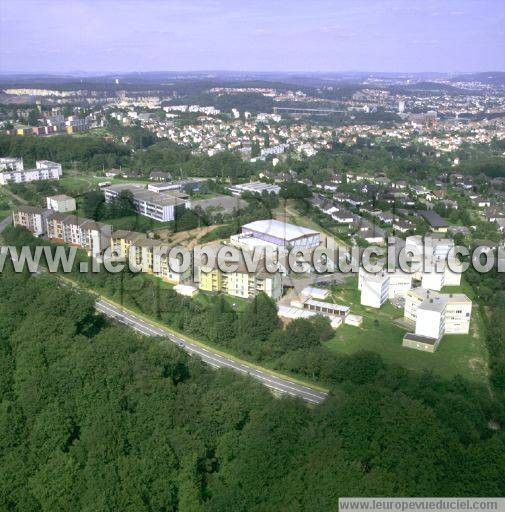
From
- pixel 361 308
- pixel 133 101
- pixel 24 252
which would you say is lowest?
pixel 361 308

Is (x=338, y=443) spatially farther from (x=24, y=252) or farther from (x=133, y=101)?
(x=133, y=101)

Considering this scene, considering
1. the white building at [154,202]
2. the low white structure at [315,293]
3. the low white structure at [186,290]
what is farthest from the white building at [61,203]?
the low white structure at [315,293]

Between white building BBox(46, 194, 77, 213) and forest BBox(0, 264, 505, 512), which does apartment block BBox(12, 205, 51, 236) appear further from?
forest BBox(0, 264, 505, 512)

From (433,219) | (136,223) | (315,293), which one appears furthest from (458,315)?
(136,223)

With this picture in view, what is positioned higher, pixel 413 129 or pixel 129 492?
pixel 413 129

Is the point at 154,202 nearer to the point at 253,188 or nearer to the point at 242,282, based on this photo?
the point at 253,188

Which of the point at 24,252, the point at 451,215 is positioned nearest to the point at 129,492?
the point at 24,252

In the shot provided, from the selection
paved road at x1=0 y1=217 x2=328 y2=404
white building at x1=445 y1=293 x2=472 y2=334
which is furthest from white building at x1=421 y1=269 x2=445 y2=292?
paved road at x1=0 y1=217 x2=328 y2=404
